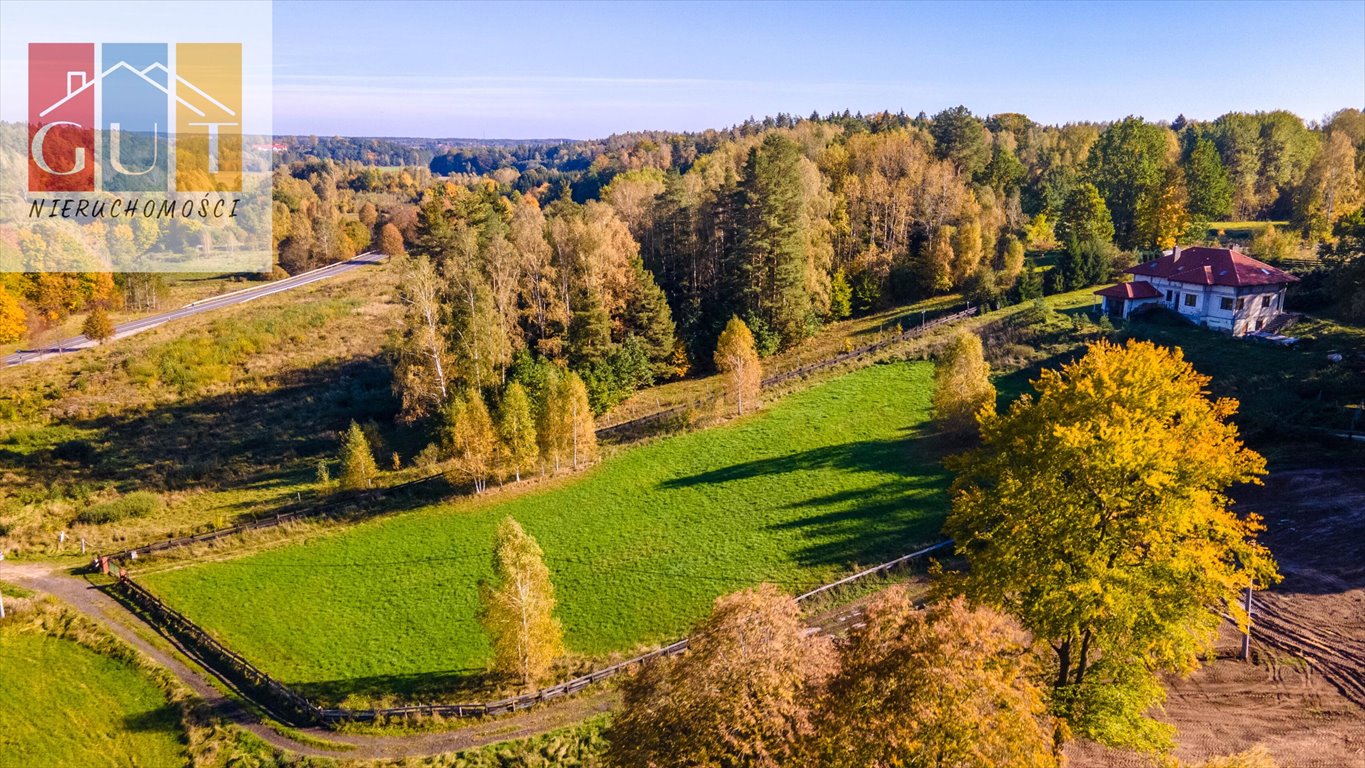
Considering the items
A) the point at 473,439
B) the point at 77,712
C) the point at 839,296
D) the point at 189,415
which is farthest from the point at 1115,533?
the point at 189,415

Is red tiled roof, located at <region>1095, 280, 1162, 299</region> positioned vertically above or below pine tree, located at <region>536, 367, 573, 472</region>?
above

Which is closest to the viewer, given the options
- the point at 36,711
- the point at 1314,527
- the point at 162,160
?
the point at 36,711

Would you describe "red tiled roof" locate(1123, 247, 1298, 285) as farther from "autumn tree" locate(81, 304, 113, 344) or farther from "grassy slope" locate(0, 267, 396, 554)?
"autumn tree" locate(81, 304, 113, 344)

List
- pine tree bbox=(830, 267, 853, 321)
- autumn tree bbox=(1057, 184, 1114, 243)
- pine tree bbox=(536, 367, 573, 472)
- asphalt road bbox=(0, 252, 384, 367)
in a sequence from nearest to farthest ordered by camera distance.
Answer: pine tree bbox=(536, 367, 573, 472)
asphalt road bbox=(0, 252, 384, 367)
pine tree bbox=(830, 267, 853, 321)
autumn tree bbox=(1057, 184, 1114, 243)

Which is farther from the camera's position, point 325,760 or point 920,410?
point 920,410

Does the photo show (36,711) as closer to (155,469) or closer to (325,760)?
(325,760)

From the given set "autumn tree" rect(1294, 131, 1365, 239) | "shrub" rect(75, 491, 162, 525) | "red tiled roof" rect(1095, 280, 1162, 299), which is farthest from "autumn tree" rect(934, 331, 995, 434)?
"autumn tree" rect(1294, 131, 1365, 239)

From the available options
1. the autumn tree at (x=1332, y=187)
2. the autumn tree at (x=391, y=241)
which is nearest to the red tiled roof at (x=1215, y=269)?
the autumn tree at (x=1332, y=187)

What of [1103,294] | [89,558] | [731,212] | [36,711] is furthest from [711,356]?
[36,711]
